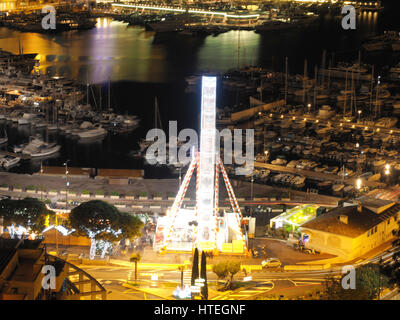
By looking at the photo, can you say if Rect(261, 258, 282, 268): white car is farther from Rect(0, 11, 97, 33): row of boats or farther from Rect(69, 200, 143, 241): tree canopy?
Rect(0, 11, 97, 33): row of boats

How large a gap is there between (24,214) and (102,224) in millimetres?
1046

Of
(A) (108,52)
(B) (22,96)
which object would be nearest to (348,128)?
(B) (22,96)

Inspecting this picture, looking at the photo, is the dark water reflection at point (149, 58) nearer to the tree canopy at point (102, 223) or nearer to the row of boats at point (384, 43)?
the row of boats at point (384, 43)

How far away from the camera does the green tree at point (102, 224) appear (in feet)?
28.1

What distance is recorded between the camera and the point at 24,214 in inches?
345

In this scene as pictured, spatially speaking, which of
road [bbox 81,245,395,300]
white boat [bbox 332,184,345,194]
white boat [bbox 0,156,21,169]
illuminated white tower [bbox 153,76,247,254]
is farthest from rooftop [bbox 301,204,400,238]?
white boat [bbox 0,156,21,169]

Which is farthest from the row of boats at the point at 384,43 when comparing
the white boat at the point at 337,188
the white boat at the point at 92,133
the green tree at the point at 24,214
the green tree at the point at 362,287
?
the green tree at the point at 362,287

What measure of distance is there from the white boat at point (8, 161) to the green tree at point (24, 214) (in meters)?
6.26

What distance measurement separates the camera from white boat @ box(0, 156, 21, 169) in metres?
14.9

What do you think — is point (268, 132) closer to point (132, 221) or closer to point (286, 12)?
point (132, 221)

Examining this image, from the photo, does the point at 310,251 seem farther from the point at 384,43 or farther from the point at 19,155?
the point at 384,43

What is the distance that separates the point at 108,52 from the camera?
3192 cm

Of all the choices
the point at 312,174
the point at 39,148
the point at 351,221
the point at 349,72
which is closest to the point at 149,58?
the point at 349,72

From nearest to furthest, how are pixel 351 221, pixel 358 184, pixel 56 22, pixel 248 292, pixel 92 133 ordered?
1. pixel 248 292
2. pixel 351 221
3. pixel 358 184
4. pixel 92 133
5. pixel 56 22
